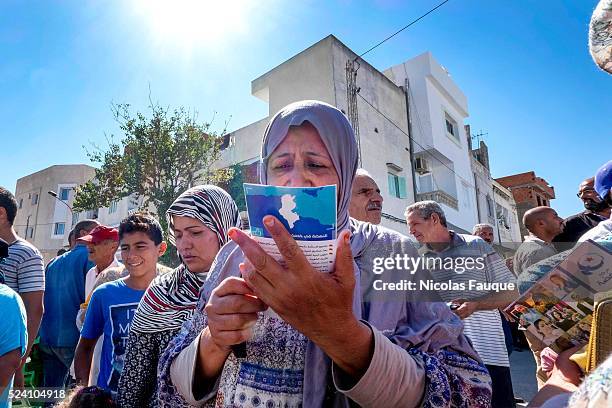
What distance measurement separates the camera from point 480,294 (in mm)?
2818

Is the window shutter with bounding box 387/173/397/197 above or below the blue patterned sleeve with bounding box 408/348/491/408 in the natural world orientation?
above

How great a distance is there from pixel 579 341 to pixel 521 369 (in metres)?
5.36

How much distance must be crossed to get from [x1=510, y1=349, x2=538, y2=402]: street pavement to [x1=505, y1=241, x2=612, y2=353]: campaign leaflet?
143 inches

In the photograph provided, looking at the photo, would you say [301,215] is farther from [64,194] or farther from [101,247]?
[64,194]

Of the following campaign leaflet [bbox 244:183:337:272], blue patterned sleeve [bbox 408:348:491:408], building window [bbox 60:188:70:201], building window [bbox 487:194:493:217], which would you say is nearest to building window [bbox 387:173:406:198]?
building window [bbox 487:194:493:217]

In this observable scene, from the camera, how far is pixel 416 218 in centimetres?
329

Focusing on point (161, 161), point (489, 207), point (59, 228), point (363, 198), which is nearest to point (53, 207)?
point (59, 228)

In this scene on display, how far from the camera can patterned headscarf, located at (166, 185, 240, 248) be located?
2162 mm

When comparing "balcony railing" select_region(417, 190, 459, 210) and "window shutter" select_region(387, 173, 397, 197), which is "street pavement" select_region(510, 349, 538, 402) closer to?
"window shutter" select_region(387, 173, 397, 197)

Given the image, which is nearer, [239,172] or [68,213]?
[239,172]

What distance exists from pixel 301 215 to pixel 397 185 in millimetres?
13660

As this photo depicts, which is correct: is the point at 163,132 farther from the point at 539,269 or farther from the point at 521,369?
the point at 539,269

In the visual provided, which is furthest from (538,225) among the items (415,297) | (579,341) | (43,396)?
(43,396)

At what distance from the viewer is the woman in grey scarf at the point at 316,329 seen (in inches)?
33.6
